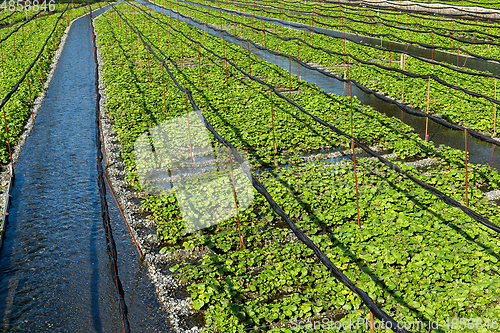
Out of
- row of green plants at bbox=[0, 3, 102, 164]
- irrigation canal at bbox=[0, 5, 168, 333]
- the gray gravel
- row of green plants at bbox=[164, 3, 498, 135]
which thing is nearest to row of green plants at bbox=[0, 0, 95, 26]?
row of green plants at bbox=[0, 3, 102, 164]

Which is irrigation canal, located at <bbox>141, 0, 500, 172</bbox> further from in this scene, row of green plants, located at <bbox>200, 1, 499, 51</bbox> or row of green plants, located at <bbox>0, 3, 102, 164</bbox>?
row of green plants, located at <bbox>0, 3, 102, 164</bbox>

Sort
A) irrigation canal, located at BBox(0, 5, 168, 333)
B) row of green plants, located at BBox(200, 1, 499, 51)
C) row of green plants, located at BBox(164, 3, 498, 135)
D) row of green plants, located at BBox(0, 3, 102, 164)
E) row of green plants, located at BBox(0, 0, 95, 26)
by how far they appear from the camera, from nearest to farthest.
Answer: irrigation canal, located at BBox(0, 5, 168, 333), row of green plants, located at BBox(164, 3, 498, 135), row of green plants, located at BBox(0, 3, 102, 164), row of green plants, located at BBox(200, 1, 499, 51), row of green plants, located at BBox(0, 0, 95, 26)

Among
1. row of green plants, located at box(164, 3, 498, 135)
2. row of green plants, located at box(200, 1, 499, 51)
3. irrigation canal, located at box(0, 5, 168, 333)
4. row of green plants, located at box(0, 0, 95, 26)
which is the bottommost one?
irrigation canal, located at box(0, 5, 168, 333)

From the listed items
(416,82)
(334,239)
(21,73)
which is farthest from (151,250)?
(21,73)

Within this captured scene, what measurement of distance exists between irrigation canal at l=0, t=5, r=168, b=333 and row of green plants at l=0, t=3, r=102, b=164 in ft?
2.14

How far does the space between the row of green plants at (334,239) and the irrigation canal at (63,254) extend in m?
0.76

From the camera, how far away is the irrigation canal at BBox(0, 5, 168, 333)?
20.6 feet

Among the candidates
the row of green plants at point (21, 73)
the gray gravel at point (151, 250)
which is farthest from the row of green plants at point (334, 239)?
the row of green plants at point (21, 73)

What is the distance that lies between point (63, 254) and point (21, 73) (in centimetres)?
1404

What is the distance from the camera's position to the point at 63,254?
7.73 metres

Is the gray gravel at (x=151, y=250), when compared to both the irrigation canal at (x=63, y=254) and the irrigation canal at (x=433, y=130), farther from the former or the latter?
the irrigation canal at (x=433, y=130)

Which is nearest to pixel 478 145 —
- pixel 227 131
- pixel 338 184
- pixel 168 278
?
pixel 338 184

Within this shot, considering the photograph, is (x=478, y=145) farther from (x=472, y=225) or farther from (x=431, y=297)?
(x=431, y=297)

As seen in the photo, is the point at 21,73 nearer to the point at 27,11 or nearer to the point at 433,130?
the point at 433,130
